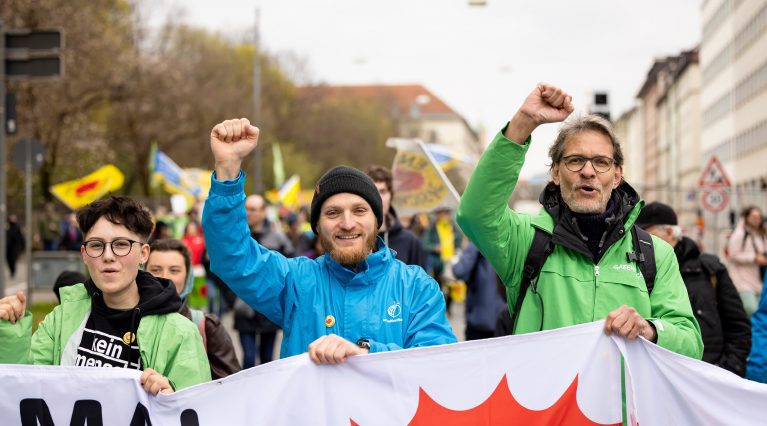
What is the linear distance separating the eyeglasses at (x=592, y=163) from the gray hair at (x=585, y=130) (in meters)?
0.07

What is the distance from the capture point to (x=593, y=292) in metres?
3.77

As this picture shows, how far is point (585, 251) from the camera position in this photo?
12.2ft

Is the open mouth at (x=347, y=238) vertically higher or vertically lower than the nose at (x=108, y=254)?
higher

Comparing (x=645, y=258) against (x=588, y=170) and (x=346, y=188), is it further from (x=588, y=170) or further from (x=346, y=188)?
(x=346, y=188)

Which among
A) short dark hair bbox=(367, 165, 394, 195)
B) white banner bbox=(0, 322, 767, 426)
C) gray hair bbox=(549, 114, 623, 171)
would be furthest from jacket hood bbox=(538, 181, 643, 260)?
short dark hair bbox=(367, 165, 394, 195)

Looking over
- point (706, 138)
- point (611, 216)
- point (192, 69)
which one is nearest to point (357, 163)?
point (192, 69)

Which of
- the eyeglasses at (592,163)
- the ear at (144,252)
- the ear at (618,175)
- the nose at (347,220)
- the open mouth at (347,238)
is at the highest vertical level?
the eyeglasses at (592,163)

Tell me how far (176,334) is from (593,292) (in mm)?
1503

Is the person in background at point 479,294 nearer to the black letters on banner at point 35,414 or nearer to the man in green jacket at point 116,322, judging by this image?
the man in green jacket at point 116,322

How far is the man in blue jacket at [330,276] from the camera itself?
357cm

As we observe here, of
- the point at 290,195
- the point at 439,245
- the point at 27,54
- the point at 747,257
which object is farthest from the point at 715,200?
the point at 290,195

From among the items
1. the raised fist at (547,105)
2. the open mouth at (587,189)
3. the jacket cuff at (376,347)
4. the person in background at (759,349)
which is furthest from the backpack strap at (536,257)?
the person in background at (759,349)

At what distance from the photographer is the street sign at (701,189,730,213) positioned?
65.7ft

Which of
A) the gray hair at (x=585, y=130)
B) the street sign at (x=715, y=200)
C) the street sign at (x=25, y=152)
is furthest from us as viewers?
the street sign at (x=715, y=200)
